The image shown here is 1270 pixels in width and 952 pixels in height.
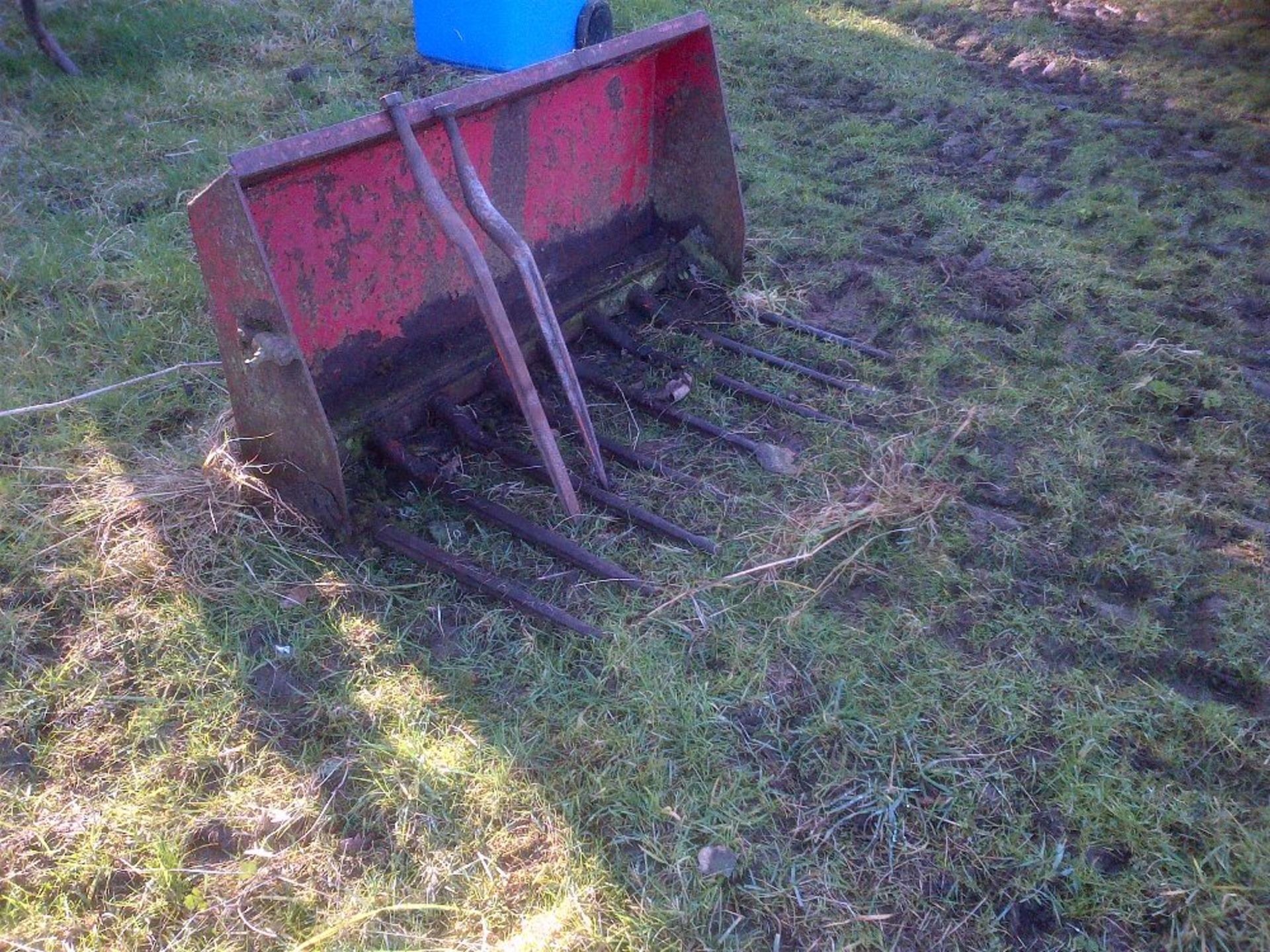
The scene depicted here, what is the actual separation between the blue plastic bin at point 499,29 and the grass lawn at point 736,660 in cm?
233

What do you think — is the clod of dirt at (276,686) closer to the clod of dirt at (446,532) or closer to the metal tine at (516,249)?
the clod of dirt at (446,532)

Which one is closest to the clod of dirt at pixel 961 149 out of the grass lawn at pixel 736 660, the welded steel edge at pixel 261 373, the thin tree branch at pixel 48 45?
the grass lawn at pixel 736 660

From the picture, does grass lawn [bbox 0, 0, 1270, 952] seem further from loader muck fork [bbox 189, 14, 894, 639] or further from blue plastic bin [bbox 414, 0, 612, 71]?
blue plastic bin [bbox 414, 0, 612, 71]

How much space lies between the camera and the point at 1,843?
6.52 feet

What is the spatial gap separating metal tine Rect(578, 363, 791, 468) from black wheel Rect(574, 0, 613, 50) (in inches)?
128

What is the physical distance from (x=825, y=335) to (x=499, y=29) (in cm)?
323

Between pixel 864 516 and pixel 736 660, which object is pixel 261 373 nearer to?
pixel 736 660

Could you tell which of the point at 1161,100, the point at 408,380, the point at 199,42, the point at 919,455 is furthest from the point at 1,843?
the point at 1161,100

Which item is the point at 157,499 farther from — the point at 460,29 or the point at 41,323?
the point at 460,29

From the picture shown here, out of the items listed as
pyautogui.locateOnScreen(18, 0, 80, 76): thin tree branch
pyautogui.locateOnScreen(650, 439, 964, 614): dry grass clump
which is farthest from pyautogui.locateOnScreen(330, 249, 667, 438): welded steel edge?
pyautogui.locateOnScreen(18, 0, 80, 76): thin tree branch

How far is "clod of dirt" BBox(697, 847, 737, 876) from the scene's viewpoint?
77.6 inches

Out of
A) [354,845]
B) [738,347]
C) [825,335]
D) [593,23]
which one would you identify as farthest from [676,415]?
[593,23]

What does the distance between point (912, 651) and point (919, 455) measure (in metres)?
0.84

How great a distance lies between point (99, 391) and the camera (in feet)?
10.5
